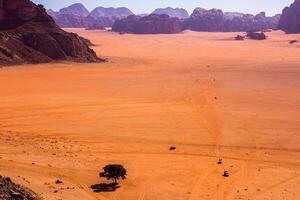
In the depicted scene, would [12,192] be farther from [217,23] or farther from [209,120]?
[217,23]

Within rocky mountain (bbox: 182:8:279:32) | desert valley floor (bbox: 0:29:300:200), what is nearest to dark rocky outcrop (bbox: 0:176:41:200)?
desert valley floor (bbox: 0:29:300:200)

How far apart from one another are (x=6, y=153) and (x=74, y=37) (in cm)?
3850

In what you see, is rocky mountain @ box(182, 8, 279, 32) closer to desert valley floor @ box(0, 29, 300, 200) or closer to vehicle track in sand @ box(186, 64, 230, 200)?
desert valley floor @ box(0, 29, 300, 200)

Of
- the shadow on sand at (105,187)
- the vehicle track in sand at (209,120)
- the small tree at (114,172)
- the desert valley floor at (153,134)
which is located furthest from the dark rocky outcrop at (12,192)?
the vehicle track in sand at (209,120)

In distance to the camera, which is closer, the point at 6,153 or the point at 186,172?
the point at 186,172

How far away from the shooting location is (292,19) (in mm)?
135250

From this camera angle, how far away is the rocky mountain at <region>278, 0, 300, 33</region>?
132875 mm

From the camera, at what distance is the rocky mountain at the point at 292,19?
13288 cm

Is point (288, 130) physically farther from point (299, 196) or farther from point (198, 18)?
Answer: point (198, 18)

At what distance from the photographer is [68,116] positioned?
27.4 meters

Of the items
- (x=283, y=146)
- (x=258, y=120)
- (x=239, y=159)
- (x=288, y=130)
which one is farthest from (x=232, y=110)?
(x=239, y=159)

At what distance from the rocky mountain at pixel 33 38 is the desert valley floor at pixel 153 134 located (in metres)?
6.84

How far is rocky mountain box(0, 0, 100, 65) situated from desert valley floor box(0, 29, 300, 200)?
22.4 feet

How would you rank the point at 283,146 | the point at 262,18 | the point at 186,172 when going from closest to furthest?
the point at 186,172, the point at 283,146, the point at 262,18
